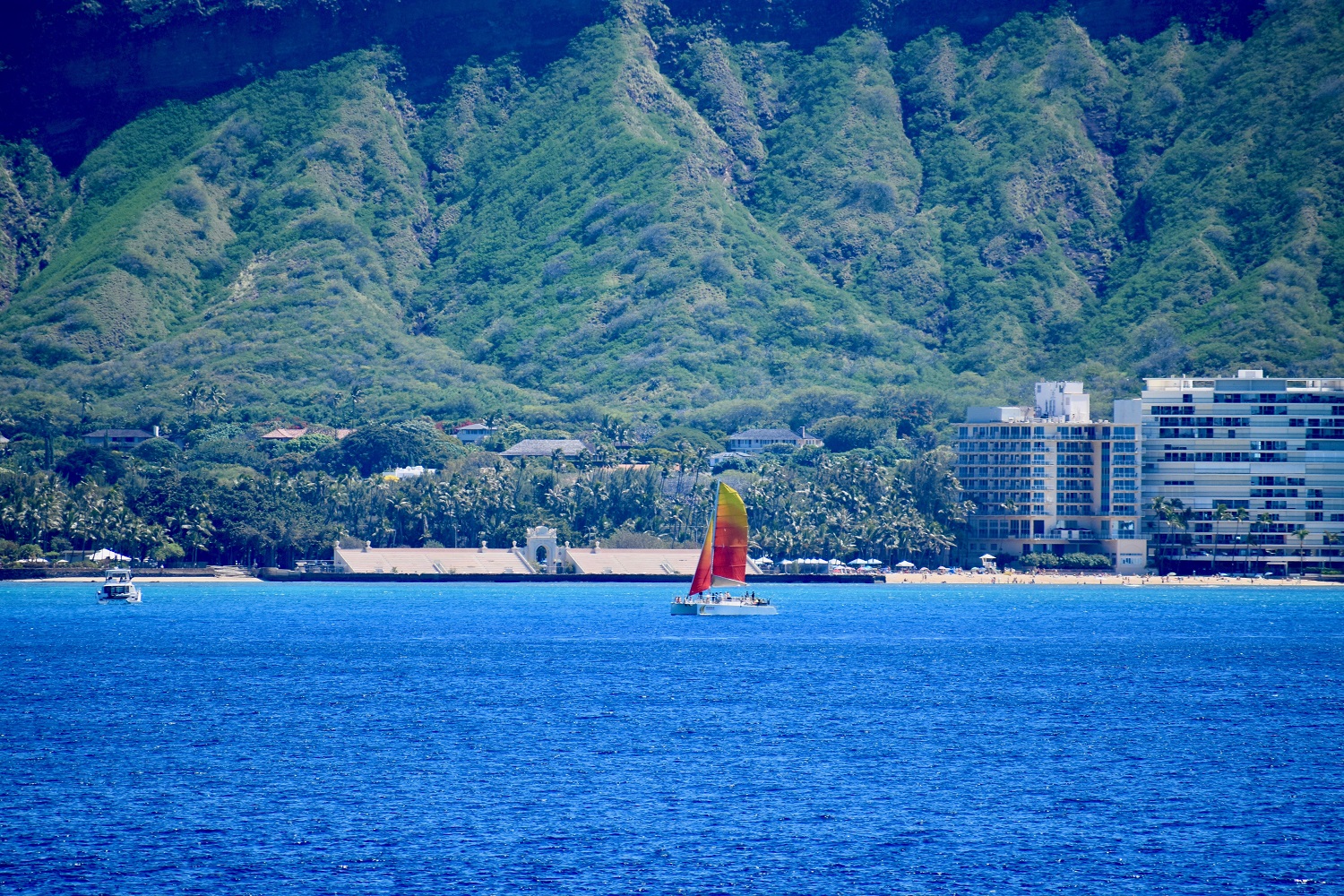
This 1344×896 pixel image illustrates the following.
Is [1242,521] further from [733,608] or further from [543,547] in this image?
[733,608]

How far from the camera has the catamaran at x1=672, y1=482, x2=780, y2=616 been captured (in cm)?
12912

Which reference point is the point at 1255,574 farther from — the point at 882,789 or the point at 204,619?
the point at 882,789

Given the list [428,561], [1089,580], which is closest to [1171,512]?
[1089,580]

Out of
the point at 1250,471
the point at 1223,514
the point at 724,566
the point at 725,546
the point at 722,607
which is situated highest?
the point at 1250,471

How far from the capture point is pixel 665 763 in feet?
206

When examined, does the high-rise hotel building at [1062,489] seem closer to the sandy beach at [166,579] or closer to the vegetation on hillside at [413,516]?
the vegetation on hillside at [413,516]

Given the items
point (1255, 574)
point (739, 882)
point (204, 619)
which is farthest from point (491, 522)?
point (739, 882)

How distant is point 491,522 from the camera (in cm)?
19250

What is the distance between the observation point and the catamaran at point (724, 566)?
129125 mm

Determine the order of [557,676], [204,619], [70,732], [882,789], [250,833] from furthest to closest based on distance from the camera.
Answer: [204,619], [557,676], [70,732], [882,789], [250,833]

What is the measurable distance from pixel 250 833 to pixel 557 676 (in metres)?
40.7

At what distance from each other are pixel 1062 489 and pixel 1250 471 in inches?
739

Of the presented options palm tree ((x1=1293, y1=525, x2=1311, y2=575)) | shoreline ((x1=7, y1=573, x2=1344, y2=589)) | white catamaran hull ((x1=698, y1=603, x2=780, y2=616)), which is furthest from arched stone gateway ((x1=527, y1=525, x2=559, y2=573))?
palm tree ((x1=1293, y1=525, x2=1311, y2=575))

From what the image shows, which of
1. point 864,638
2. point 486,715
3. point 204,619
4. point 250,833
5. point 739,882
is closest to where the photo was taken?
point 739,882
